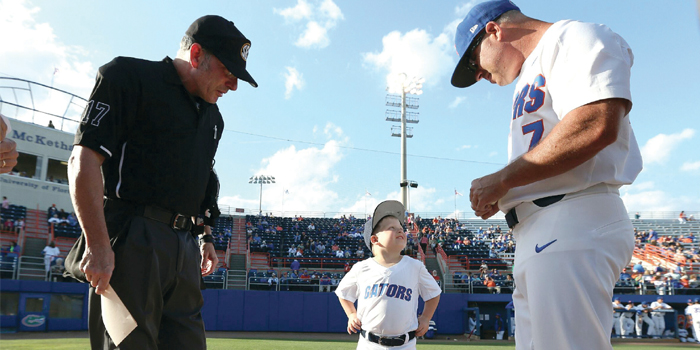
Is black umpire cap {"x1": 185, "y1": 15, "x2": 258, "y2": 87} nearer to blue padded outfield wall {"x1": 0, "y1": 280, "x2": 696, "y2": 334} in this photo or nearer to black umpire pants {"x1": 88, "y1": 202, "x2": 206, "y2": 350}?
black umpire pants {"x1": 88, "y1": 202, "x2": 206, "y2": 350}

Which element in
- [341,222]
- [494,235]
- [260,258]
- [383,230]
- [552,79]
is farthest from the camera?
[341,222]

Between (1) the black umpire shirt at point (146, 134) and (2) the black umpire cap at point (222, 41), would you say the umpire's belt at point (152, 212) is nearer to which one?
(1) the black umpire shirt at point (146, 134)

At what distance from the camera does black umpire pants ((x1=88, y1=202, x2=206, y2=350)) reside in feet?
6.50

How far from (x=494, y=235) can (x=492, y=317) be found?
11970mm

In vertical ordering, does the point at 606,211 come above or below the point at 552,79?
below

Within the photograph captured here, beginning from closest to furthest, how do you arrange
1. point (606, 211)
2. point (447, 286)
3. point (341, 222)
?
point (606, 211) < point (447, 286) < point (341, 222)

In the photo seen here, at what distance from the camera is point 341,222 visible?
1387 inches

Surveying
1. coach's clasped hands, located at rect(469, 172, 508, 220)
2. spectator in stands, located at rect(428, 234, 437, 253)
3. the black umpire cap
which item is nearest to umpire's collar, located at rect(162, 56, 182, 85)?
the black umpire cap

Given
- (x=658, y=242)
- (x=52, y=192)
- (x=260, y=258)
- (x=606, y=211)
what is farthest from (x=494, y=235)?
(x=606, y=211)

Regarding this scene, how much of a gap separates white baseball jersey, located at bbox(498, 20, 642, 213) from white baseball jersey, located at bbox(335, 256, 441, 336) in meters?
2.48

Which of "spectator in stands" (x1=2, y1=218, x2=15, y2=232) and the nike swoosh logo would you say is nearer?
the nike swoosh logo

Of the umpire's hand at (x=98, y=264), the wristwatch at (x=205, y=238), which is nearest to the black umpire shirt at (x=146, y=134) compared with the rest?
the umpire's hand at (x=98, y=264)

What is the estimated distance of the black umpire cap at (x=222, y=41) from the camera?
7.71 feet

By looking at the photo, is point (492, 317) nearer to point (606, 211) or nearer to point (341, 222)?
point (341, 222)
